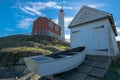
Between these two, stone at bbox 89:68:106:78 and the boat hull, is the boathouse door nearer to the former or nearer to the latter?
the boat hull

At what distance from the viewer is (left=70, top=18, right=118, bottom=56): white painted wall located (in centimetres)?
836

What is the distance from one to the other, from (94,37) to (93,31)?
0.46 meters

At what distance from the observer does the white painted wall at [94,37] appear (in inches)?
329

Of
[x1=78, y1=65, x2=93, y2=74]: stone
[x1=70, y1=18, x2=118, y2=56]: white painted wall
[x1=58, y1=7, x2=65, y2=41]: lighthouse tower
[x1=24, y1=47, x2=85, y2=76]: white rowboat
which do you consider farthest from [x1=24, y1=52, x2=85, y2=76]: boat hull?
[x1=58, y1=7, x2=65, y2=41]: lighthouse tower

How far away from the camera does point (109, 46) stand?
8234mm

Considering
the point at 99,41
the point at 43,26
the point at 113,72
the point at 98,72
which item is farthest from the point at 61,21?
the point at 98,72

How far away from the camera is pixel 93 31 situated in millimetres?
9148

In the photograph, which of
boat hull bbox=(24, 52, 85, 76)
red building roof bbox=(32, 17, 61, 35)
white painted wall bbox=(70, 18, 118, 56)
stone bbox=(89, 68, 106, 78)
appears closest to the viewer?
boat hull bbox=(24, 52, 85, 76)

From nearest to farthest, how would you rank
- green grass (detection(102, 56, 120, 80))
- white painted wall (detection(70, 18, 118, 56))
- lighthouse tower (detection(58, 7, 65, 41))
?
green grass (detection(102, 56, 120, 80)) → white painted wall (detection(70, 18, 118, 56)) → lighthouse tower (detection(58, 7, 65, 41))

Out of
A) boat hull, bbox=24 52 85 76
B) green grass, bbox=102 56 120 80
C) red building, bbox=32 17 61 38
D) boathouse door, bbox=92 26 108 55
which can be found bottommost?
green grass, bbox=102 56 120 80

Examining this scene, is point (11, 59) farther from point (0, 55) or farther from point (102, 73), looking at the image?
point (102, 73)

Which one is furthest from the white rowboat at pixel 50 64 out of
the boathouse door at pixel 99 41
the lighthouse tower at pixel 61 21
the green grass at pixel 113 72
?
the lighthouse tower at pixel 61 21

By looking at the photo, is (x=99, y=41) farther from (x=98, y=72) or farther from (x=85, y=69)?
(x=98, y=72)

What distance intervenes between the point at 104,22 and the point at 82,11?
2.63 metres
